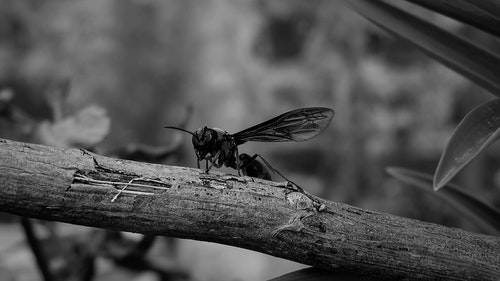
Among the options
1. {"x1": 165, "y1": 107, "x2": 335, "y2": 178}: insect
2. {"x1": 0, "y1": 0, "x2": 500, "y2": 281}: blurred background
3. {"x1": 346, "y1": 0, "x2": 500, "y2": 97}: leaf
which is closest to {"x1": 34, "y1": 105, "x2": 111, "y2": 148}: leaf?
{"x1": 165, "y1": 107, "x2": 335, "y2": 178}: insect

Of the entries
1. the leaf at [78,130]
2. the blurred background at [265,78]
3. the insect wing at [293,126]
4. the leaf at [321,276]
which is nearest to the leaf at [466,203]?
the insect wing at [293,126]

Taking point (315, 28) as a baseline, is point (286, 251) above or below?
below

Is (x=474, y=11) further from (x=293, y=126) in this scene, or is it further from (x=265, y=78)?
(x=265, y=78)

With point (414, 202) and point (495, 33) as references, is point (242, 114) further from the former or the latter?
point (495, 33)

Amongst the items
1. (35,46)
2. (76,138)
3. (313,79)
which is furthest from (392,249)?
(35,46)

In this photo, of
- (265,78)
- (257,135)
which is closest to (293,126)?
(257,135)

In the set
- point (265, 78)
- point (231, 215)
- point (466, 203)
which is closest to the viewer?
point (231, 215)
